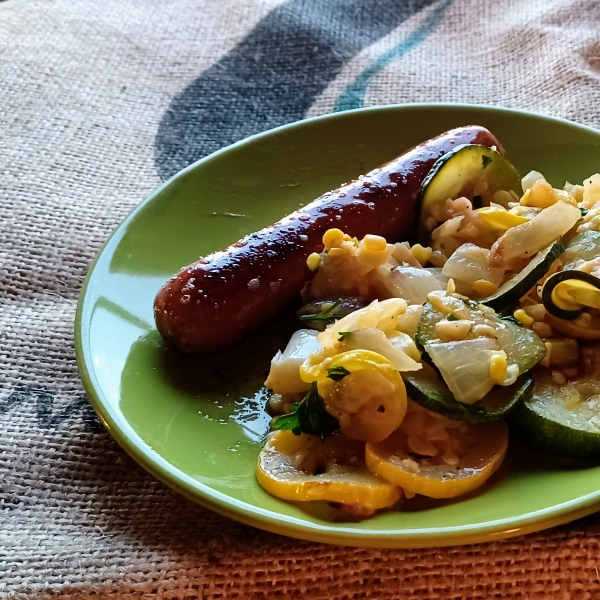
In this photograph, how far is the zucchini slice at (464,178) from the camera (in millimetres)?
1782

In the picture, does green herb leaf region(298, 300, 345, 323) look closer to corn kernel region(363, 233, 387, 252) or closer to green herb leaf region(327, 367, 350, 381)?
corn kernel region(363, 233, 387, 252)

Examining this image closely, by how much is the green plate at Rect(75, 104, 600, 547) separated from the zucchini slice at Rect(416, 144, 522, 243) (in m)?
0.26

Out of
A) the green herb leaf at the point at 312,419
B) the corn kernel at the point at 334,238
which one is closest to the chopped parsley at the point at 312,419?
the green herb leaf at the point at 312,419

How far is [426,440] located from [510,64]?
2.01 meters

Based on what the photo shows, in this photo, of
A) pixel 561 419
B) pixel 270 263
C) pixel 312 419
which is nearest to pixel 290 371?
pixel 312 419

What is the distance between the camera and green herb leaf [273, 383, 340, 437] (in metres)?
1.31

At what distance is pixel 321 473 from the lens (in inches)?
50.8

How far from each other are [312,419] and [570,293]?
561mm

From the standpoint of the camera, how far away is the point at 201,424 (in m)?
1.50

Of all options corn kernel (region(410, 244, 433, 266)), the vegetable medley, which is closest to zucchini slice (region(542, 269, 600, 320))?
the vegetable medley

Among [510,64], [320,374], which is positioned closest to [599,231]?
[320,374]

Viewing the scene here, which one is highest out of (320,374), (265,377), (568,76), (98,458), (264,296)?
(568,76)

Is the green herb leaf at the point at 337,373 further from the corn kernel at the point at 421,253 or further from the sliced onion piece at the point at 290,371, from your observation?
the corn kernel at the point at 421,253

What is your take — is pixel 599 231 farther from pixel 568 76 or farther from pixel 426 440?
pixel 568 76
